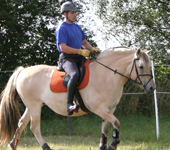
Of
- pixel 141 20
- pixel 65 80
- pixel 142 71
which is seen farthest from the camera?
pixel 141 20

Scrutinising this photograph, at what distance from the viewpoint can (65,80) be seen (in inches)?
203

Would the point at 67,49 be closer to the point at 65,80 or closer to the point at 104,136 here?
the point at 65,80

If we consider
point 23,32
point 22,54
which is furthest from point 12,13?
point 22,54

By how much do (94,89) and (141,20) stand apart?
11804 mm

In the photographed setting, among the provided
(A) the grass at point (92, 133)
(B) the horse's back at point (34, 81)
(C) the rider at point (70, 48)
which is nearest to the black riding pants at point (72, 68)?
(C) the rider at point (70, 48)

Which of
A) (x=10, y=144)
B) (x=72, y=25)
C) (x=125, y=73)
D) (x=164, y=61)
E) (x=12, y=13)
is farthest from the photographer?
(x=164, y=61)

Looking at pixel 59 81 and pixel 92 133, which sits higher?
pixel 59 81

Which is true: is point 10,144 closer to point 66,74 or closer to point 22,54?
point 66,74

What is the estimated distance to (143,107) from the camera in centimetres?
1081

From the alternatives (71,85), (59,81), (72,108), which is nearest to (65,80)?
(59,81)

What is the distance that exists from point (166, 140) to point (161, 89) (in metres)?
3.77

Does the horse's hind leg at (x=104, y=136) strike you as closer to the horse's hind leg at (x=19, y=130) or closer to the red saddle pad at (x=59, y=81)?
the red saddle pad at (x=59, y=81)

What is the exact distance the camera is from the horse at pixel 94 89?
477 cm

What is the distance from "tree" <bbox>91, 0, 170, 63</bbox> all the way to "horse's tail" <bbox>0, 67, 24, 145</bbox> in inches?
424
